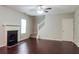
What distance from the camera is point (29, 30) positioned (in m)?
11.5

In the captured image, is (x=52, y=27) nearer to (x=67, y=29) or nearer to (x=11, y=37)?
(x=67, y=29)

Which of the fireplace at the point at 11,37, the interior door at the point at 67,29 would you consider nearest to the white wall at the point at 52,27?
the interior door at the point at 67,29

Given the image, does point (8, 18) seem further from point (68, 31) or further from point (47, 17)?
point (68, 31)

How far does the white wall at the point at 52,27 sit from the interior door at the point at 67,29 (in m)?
0.38

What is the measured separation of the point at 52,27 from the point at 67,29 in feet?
4.86

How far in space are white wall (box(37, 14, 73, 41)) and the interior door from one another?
376mm

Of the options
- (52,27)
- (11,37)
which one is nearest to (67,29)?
(52,27)

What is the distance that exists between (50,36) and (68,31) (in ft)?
5.93

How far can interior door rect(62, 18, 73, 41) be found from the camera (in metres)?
8.90

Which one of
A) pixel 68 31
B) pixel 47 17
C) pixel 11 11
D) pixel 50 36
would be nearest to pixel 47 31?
pixel 50 36

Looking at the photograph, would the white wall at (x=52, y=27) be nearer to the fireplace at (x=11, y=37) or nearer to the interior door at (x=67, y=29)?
the interior door at (x=67, y=29)

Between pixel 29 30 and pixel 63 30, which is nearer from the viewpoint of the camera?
pixel 63 30
